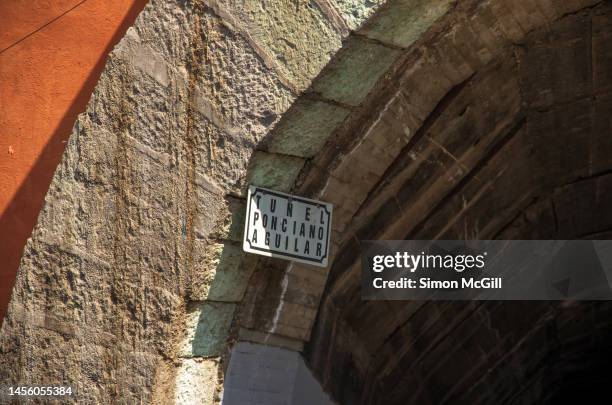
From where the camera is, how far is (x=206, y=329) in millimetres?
3891

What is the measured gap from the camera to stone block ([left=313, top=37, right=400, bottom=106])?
3.65 meters

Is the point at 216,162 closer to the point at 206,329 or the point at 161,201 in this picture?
the point at 161,201

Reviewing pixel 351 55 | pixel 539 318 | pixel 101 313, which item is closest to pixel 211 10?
pixel 351 55

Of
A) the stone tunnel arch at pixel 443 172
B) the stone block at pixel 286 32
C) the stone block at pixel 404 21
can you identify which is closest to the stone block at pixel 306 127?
the stone tunnel arch at pixel 443 172

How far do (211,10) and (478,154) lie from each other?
2059mm

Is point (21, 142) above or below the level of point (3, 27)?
below

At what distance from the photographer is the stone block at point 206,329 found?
151 inches

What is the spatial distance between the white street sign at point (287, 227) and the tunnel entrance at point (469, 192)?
0.48ft

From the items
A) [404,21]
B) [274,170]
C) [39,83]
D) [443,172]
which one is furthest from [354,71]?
[443,172]

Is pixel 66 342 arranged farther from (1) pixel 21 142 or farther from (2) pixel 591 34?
(2) pixel 591 34

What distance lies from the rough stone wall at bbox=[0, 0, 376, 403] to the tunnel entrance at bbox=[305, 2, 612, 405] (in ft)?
1.85

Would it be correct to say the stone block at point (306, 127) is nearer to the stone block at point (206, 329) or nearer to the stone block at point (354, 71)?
the stone block at point (354, 71)

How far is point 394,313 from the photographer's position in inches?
225

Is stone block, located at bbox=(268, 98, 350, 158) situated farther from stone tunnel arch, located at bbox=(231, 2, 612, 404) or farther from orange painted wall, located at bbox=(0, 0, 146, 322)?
orange painted wall, located at bbox=(0, 0, 146, 322)
